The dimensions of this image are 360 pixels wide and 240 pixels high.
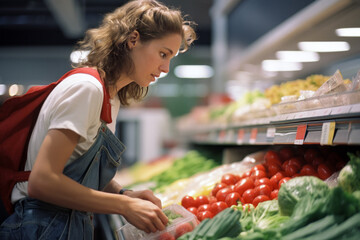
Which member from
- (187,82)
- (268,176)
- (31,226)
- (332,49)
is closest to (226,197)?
(268,176)

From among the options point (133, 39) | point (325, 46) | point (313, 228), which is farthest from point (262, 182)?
point (325, 46)

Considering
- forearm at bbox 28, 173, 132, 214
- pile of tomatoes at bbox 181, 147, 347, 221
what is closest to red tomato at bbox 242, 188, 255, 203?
pile of tomatoes at bbox 181, 147, 347, 221

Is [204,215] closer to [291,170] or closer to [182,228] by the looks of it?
[182,228]

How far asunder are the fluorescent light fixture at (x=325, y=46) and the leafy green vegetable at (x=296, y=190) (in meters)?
1.70

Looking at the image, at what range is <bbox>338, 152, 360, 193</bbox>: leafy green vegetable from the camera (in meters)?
1.35

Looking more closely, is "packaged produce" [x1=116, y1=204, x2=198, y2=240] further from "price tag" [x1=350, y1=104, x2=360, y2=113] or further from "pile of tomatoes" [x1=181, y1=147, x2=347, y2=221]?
"price tag" [x1=350, y1=104, x2=360, y2=113]

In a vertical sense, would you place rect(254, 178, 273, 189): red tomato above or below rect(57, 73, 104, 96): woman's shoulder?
below

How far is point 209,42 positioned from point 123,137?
11.1ft

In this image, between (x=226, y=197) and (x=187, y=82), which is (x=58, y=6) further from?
(x=187, y=82)

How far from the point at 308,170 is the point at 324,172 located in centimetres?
11

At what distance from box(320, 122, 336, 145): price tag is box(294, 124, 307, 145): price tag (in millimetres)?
173

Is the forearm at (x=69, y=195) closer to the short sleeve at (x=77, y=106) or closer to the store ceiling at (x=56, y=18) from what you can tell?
the short sleeve at (x=77, y=106)

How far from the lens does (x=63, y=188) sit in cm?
127

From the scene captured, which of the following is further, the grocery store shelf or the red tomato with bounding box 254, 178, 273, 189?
the grocery store shelf
